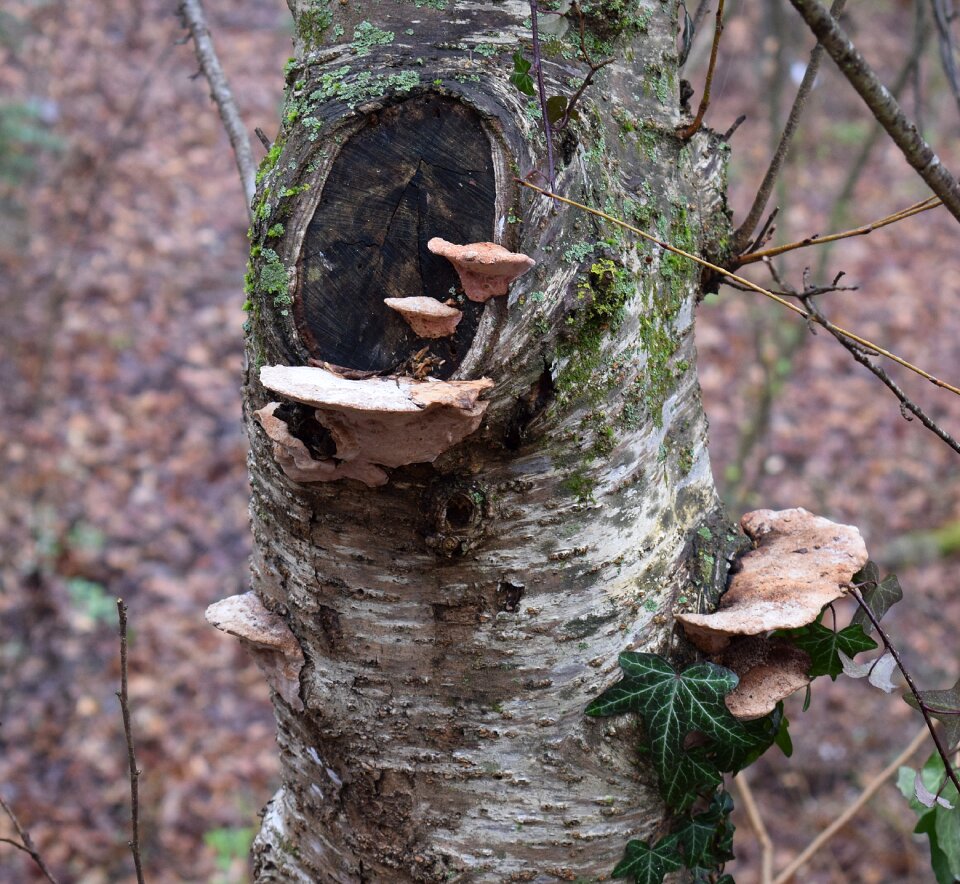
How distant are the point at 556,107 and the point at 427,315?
15.1 inches

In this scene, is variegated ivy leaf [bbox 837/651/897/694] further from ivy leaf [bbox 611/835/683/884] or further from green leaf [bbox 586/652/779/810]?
ivy leaf [bbox 611/835/683/884]

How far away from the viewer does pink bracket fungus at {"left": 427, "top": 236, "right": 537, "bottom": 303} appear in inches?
45.1

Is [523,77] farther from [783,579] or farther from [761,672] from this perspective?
[761,672]

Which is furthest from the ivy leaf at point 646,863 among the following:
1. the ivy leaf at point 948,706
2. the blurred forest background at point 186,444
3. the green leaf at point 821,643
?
the blurred forest background at point 186,444

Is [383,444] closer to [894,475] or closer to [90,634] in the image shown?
[90,634]

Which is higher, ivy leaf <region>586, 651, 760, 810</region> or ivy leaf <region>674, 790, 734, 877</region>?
ivy leaf <region>586, 651, 760, 810</region>

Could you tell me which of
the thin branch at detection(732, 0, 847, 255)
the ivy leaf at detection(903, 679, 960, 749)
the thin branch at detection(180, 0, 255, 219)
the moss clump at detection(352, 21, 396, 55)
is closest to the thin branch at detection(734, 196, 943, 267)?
the thin branch at detection(732, 0, 847, 255)

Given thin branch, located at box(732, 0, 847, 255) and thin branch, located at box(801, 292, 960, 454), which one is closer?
thin branch, located at box(801, 292, 960, 454)

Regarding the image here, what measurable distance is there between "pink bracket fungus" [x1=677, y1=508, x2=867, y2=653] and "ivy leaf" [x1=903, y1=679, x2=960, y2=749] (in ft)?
0.87

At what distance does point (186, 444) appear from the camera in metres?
5.95

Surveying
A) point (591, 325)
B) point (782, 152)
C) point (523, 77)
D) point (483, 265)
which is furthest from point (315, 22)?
point (782, 152)

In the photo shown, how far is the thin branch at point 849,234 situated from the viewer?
4.02 ft

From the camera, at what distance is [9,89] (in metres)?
7.72

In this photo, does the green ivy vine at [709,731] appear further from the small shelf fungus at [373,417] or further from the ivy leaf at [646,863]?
the small shelf fungus at [373,417]
